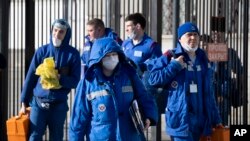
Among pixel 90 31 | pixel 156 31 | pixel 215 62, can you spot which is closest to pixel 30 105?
pixel 90 31

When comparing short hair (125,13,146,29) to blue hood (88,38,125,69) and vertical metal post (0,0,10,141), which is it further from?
blue hood (88,38,125,69)

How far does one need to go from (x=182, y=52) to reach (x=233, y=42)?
3.31 metres

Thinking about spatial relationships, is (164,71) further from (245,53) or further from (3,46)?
(245,53)

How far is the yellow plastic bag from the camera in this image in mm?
8414

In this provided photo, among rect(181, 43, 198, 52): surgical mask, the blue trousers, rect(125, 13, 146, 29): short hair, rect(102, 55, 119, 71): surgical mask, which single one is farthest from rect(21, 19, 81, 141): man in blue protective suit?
rect(102, 55, 119, 71): surgical mask

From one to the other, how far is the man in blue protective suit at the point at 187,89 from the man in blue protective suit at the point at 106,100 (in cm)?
100

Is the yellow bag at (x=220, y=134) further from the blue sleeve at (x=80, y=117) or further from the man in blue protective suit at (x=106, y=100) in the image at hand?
the blue sleeve at (x=80, y=117)

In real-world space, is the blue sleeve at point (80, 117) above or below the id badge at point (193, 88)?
below

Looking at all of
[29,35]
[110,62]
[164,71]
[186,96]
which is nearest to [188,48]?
[164,71]

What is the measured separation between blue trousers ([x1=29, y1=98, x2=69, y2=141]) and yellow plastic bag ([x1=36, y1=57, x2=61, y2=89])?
26 centimetres

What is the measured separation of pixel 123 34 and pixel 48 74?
8.98ft

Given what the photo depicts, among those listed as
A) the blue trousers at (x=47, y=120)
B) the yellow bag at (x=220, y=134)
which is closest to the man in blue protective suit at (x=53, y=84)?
the blue trousers at (x=47, y=120)

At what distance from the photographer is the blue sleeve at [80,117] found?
241 inches

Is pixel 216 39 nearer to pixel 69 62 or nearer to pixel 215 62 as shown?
pixel 215 62
